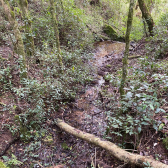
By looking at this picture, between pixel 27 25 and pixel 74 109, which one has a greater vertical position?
pixel 27 25

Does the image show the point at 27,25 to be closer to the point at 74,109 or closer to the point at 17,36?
the point at 17,36

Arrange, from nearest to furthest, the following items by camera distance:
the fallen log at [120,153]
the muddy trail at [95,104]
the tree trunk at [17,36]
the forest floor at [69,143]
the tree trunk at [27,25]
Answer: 1. the fallen log at [120,153]
2. the forest floor at [69,143]
3. the tree trunk at [17,36]
4. the muddy trail at [95,104]
5. the tree trunk at [27,25]

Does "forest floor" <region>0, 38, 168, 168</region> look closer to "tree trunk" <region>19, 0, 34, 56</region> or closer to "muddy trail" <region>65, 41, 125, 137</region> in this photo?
"muddy trail" <region>65, 41, 125, 137</region>

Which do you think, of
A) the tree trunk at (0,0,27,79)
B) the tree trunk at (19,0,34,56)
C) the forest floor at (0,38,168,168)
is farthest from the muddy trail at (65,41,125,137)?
the tree trunk at (19,0,34,56)

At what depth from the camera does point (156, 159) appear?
2.30 m

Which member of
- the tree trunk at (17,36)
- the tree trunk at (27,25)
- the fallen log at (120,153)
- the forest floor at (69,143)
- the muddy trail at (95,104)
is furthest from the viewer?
the tree trunk at (27,25)

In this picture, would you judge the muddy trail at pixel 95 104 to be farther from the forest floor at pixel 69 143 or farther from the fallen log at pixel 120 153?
the fallen log at pixel 120 153

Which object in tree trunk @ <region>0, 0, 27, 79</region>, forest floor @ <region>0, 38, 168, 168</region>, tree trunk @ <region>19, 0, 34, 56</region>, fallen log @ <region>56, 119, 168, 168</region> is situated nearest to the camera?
fallen log @ <region>56, 119, 168, 168</region>

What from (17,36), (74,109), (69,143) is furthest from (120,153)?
(17,36)

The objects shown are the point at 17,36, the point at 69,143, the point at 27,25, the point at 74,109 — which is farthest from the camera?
the point at 74,109

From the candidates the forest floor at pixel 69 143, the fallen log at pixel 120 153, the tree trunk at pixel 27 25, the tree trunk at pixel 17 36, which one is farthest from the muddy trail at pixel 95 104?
the tree trunk at pixel 27 25

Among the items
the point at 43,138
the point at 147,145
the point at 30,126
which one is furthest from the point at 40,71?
the point at 147,145

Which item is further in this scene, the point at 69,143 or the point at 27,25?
the point at 27,25

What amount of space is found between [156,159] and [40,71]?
14.7 ft
